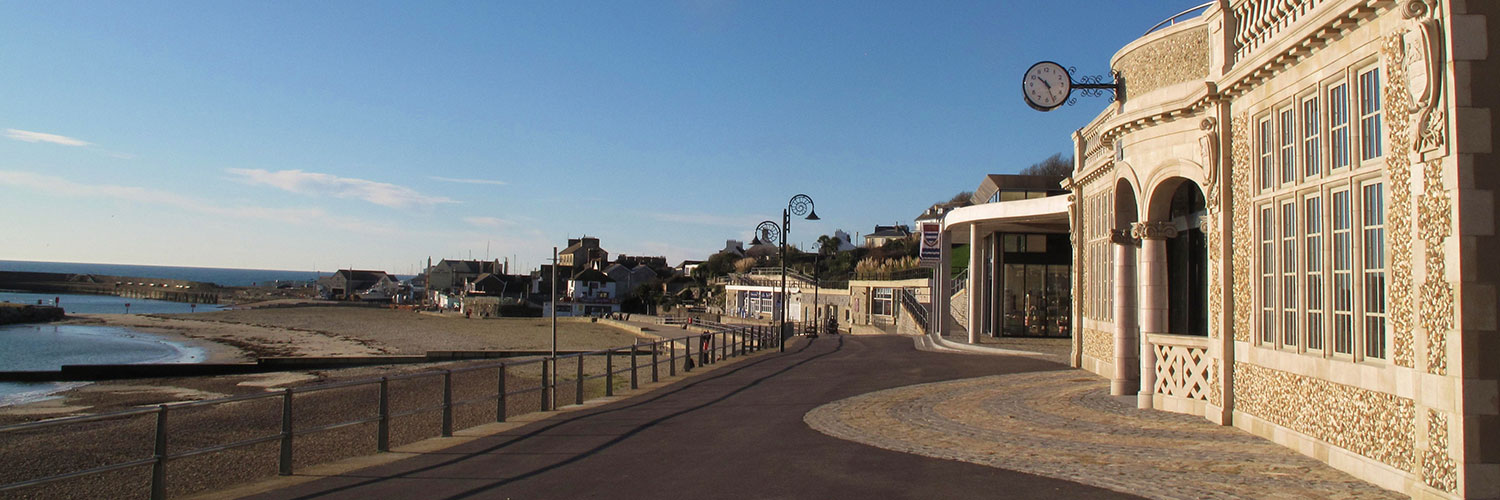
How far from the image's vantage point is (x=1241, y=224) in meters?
10.5

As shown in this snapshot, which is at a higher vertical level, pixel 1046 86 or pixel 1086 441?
pixel 1046 86

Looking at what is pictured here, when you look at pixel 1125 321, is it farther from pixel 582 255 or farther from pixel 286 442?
pixel 582 255

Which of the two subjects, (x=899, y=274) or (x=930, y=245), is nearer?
(x=930, y=245)

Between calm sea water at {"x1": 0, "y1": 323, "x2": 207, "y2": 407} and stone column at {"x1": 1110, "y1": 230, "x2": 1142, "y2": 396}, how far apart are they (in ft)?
104

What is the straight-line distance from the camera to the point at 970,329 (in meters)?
→ 29.2

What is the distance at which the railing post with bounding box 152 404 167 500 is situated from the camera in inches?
292

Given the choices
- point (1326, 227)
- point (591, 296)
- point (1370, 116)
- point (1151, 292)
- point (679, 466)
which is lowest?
point (679, 466)

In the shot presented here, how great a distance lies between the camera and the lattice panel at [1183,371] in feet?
38.5

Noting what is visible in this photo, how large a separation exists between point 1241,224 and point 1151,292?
2723 mm

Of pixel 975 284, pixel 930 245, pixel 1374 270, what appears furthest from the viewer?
pixel 930 245

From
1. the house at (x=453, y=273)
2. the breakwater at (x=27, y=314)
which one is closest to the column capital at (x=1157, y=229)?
the breakwater at (x=27, y=314)

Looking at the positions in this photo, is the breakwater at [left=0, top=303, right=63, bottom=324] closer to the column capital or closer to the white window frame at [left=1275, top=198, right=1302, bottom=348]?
the column capital

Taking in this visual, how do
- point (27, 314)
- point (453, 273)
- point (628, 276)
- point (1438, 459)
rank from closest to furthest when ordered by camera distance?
1. point (1438, 459)
2. point (27, 314)
3. point (628, 276)
4. point (453, 273)

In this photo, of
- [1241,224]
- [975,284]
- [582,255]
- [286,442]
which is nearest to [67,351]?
[975,284]
